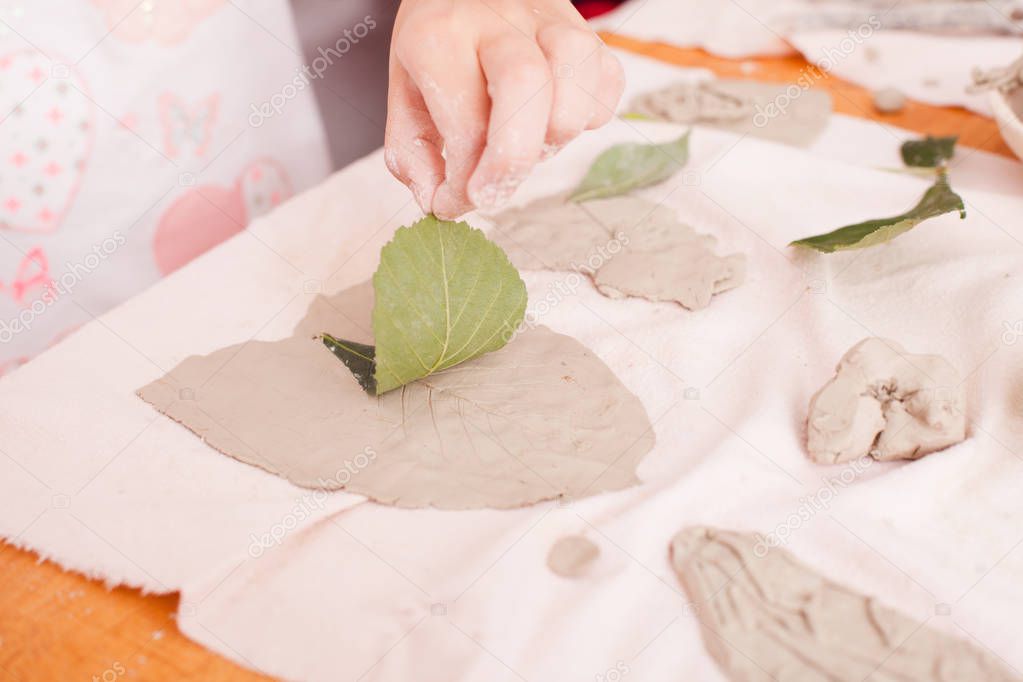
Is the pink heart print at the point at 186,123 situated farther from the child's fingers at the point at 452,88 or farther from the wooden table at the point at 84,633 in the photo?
the wooden table at the point at 84,633

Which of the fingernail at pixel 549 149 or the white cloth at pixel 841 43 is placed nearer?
the fingernail at pixel 549 149

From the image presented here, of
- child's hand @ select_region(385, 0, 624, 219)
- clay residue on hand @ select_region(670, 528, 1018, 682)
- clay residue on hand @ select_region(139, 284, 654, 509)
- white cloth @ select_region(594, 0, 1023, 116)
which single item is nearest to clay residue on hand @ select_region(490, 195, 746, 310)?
clay residue on hand @ select_region(139, 284, 654, 509)

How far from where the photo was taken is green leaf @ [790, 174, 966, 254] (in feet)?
3.10

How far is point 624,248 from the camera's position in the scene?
1.07 metres

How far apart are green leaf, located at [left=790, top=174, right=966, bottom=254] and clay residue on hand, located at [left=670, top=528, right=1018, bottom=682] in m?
0.39

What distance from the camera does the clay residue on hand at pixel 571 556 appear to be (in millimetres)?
731

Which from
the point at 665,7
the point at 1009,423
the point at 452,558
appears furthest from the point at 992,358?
the point at 665,7

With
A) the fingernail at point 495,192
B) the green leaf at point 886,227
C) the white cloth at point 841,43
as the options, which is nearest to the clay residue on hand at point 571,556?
the fingernail at point 495,192

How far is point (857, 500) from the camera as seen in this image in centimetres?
76

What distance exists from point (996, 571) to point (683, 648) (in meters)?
0.27
